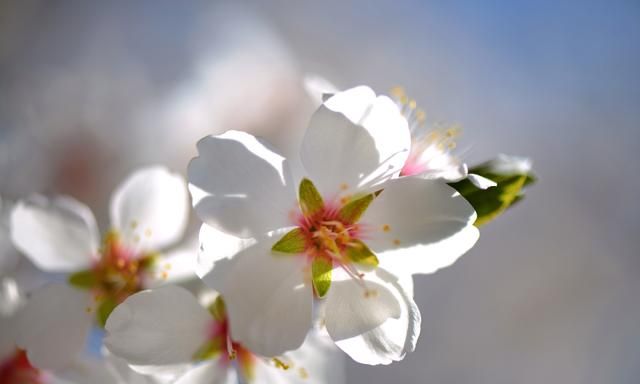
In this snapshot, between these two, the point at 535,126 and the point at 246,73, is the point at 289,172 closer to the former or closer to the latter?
the point at 246,73

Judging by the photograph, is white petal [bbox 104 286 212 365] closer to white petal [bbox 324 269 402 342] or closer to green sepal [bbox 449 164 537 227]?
white petal [bbox 324 269 402 342]

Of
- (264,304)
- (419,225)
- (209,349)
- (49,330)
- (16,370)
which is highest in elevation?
(419,225)

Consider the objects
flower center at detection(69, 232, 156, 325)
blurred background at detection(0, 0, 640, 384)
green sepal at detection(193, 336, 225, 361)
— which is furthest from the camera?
blurred background at detection(0, 0, 640, 384)

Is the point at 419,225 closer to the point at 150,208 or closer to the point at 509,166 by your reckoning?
the point at 509,166

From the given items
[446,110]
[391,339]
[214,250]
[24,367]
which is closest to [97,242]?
[24,367]

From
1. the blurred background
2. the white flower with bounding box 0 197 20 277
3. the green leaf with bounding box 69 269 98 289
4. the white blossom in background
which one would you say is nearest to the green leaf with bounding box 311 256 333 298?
the white blossom in background

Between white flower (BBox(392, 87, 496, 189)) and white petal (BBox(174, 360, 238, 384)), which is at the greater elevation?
white flower (BBox(392, 87, 496, 189))

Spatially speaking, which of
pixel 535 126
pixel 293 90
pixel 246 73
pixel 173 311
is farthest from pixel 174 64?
pixel 173 311
